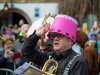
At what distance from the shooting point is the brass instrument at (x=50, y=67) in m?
3.80

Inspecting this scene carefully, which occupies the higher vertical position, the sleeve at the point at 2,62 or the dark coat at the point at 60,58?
the dark coat at the point at 60,58

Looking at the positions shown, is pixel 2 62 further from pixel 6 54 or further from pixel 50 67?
pixel 50 67

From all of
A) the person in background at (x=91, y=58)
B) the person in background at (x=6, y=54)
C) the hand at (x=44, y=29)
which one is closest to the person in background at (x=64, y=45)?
the hand at (x=44, y=29)

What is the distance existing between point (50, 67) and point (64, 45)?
0.78 feet

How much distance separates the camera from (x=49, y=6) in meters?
32.0

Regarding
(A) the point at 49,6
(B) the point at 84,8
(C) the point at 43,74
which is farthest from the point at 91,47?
(A) the point at 49,6

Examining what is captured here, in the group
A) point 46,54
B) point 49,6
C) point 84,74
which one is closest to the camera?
point 84,74

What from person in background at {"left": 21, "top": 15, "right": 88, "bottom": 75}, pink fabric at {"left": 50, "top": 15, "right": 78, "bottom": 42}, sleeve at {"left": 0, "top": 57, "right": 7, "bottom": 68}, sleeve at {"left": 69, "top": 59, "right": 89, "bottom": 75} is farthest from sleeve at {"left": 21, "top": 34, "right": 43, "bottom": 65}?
sleeve at {"left": 0, "top": 57, "right": 7, "bottom": 68}

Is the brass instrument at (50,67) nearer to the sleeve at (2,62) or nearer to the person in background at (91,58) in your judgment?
the sleeve at (2,62)

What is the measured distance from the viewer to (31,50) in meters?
4.18

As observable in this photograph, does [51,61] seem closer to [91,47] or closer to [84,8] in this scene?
[91,47]

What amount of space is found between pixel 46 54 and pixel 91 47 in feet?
10.3

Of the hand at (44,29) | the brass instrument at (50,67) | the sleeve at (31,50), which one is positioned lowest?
the brass instrument at (50,67)

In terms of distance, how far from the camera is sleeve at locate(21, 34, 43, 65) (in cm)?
413
